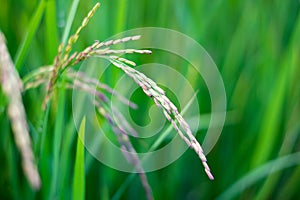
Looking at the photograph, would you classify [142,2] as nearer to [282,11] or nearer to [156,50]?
[156,50]

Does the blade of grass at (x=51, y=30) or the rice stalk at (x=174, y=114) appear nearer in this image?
the rice stalk at (x=174, y=114)

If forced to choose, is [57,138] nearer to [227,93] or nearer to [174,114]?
[174,114]

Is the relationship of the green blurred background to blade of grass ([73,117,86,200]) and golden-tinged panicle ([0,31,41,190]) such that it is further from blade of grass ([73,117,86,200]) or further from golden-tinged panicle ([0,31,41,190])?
golden-tinged panicle ([0,31,41,190])

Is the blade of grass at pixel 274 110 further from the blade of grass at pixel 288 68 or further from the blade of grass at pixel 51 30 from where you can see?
the blade of grass at pixel 51 30

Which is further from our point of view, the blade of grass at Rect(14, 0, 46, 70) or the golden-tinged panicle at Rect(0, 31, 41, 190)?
the blade of grass at Rect(14, 0, 46, 70)

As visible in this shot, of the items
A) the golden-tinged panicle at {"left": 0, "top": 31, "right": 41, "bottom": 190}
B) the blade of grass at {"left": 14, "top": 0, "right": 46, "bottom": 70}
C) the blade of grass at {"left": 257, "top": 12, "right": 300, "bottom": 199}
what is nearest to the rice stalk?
the golden-tinged panicle at {"left": 0, "top": 31, "right": 41, "bottom": 190}

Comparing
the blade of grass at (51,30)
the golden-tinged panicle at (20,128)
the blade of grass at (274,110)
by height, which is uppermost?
the golden-tinged panicle at (20,128)

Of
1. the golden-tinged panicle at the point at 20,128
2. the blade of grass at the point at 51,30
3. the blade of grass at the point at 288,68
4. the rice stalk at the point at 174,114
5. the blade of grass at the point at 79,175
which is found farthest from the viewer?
the blade of grass at the point at 288,68

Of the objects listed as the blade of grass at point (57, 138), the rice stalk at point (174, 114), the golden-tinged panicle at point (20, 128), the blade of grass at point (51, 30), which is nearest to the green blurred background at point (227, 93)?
the blade of grass at point (51, 30)

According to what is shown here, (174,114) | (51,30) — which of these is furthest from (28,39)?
(174,114)

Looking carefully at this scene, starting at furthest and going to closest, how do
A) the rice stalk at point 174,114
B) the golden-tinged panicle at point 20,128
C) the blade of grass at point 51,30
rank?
1. the blade of grass at point 51,30
2. the rice stalk at point 174,114
3. the golden-tinged panicle at point 20,128
